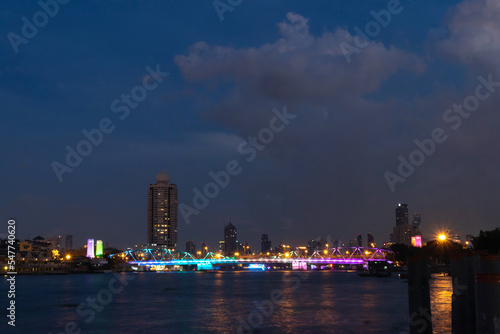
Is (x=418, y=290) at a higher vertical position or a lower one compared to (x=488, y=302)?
lower

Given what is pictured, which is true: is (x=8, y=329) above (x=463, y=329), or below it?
below

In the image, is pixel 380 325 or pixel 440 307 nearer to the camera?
pixel 380 325

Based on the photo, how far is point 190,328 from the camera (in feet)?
186

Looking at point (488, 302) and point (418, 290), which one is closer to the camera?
point (488, 302)

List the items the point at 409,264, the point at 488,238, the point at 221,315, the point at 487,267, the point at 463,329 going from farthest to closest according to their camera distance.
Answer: the point at 488,238 < the point at 221,315 < the point at 463,329 < the point at 409,264 < the point at 487,267

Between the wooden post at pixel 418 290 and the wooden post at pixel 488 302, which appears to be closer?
the wooden post at pixel 488 302

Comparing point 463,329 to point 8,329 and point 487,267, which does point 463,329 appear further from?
point 8,329

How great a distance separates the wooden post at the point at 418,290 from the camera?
75.9 ft

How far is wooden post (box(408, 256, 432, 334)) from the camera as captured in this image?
2312 cm

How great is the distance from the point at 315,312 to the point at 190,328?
65.6 feet

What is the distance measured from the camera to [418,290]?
23.4 m

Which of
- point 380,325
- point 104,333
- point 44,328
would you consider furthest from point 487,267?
point 44,328

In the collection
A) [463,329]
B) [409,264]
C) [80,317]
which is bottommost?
[80,317]

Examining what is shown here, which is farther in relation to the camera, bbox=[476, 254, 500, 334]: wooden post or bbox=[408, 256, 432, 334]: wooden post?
bbox=[408, 256, 432, 334]: wooden post
